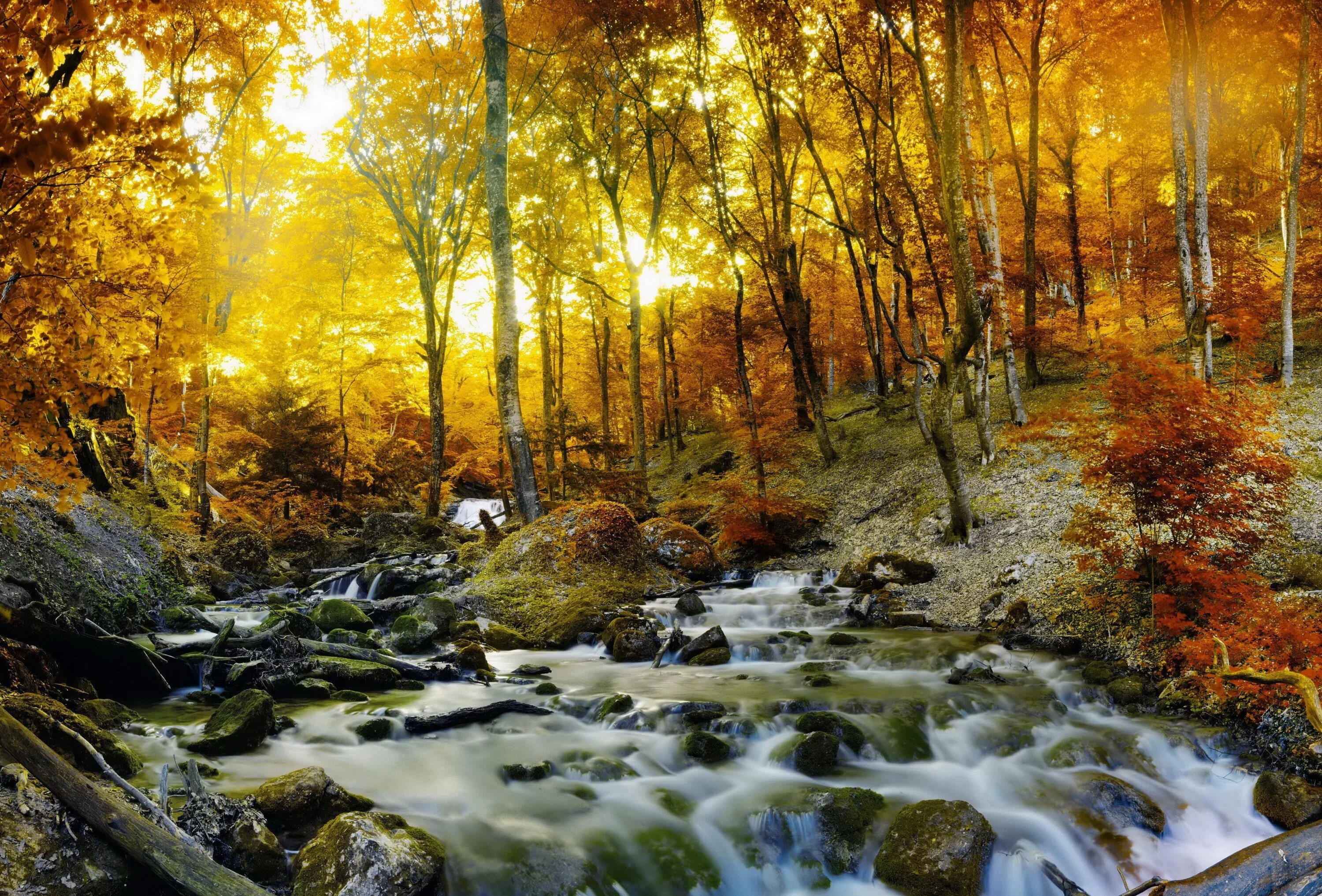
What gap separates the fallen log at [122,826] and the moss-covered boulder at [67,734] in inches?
12.7

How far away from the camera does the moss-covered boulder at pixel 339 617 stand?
917 centimetres

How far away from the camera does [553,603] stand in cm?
1073

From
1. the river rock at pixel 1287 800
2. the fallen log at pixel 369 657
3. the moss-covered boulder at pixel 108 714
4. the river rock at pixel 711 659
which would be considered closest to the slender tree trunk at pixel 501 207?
the fallen log at pixel 369 657

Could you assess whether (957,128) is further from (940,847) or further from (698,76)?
(940,847)

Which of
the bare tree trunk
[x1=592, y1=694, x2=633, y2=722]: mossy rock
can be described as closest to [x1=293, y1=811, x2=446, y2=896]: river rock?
[x1=592, y1=694, x2=633, y2=722]: mossy rock

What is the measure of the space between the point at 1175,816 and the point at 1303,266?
19476mm

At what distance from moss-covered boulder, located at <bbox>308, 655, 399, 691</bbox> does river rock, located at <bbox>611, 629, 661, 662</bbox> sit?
9.38ft

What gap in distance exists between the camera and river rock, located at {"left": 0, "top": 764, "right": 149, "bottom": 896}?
2859mm

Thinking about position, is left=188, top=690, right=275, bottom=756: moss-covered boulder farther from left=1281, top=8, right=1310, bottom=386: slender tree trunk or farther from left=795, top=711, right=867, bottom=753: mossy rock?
left=1281, top=8, right=1310, bottom=386: slender tree trunk

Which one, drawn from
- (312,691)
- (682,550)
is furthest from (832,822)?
(682,550)

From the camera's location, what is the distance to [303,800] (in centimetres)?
412

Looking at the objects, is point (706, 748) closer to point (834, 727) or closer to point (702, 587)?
point (834, 727)

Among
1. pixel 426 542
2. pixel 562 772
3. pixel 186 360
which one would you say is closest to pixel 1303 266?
pixel 562 772

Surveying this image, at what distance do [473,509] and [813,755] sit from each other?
22.4 meters
